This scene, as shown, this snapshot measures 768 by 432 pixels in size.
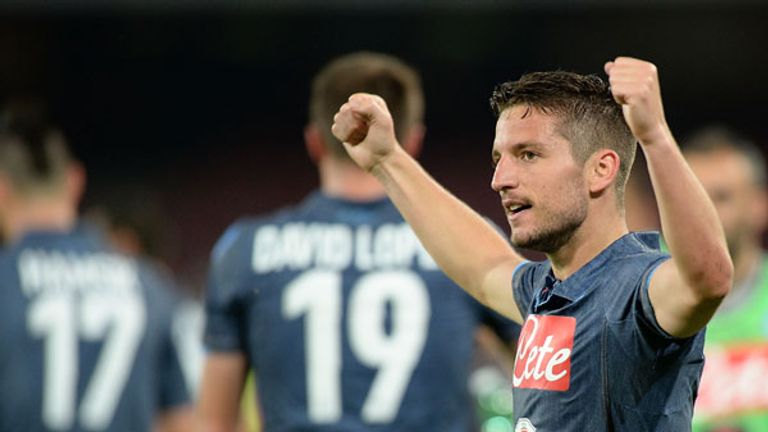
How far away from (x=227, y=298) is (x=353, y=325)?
1.24 ft

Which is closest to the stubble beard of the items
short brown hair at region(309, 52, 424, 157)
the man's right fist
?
the man's right fist

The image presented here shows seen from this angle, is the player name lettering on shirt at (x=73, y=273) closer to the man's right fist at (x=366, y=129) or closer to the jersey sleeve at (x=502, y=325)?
the jersey sleeve at (x=502, y=325)

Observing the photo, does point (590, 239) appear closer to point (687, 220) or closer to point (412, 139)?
point (687, 220)

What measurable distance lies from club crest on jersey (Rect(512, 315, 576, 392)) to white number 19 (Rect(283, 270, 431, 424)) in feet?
4.30

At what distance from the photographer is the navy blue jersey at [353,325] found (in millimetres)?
4449

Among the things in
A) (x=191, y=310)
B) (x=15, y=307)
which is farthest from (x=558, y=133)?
(x=191, y=310)

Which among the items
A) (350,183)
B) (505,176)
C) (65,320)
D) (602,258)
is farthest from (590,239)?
(65,320)

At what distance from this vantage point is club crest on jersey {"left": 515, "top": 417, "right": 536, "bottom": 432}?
121 inches

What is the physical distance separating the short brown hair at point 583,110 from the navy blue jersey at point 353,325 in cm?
142

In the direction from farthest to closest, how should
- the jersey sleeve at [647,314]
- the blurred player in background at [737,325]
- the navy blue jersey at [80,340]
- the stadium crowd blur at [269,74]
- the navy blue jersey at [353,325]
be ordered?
the stadium crowd blur at [269,74]
the blurred player in background at [737,325]
the navy blue jersey at [80,340]
the navy blue jersey at [353,325]
the jersey sleeve at [647,314]

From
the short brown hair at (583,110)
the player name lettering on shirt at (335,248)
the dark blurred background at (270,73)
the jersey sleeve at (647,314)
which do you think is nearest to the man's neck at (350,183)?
the player name lettering on shirt at (335,248)

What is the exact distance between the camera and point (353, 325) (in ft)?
14.7

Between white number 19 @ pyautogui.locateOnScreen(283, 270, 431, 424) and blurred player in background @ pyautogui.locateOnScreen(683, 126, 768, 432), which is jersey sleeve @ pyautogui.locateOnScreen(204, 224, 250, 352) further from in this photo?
blurred player in background @ pyautogui.locateOnScreen(683, 126, 768, 432)

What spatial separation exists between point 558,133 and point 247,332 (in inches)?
69.7
